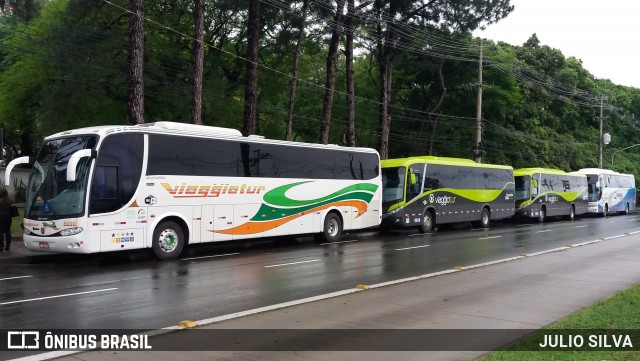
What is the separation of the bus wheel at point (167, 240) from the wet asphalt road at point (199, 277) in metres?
0.29

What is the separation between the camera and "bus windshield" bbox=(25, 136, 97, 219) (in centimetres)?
1365

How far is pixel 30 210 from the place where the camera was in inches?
556

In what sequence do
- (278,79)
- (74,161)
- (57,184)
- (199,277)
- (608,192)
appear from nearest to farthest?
1. (199,277)
2. (74,161)
3. (57,184)
4. (278,79)
5. (608,192)

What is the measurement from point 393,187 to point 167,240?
484 inches

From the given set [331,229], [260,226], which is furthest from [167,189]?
[331,229]

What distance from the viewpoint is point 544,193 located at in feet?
119

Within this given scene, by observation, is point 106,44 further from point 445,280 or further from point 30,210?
point 445,280

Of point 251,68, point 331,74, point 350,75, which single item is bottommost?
point 251,68

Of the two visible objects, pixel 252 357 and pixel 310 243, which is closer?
pixel 252 357

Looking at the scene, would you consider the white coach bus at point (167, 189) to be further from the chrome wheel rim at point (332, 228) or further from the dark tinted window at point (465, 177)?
the dark tinted window at point (465, 177)

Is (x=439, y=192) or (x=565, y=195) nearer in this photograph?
(x=439, y=192)

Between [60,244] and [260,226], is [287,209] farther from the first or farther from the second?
[60,244]

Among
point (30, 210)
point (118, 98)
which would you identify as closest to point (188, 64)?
point (118, 98)

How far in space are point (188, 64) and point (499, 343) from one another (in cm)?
2887
